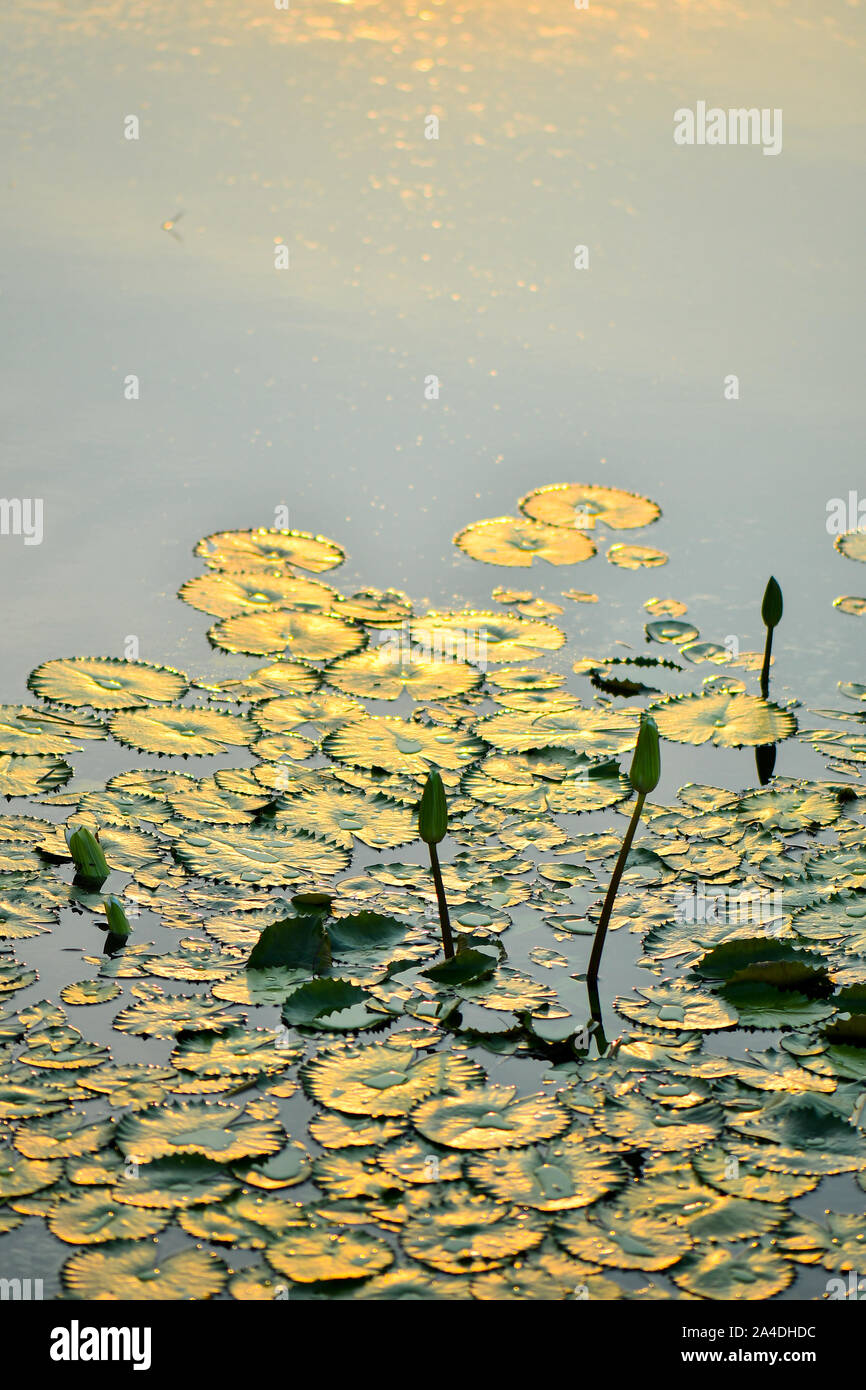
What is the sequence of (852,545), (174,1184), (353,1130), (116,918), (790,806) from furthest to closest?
1. (852,545)
2. (790,806)
3. (116,918)
4. (353,1130)
5. (174,1184)

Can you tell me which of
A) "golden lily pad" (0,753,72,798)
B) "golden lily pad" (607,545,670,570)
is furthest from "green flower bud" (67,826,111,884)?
"golden lily pad" (607,545,670,570)

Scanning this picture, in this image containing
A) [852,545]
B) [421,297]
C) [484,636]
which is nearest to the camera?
[484,636]

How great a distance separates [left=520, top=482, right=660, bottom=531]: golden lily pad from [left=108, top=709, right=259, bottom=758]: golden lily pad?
1277mm

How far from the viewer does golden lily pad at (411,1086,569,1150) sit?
194cm

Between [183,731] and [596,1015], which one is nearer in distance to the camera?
[596,1015]

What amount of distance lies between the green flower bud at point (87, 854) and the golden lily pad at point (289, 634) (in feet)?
2.89

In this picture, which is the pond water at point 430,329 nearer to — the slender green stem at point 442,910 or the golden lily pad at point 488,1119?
the golden lily pad at point 488,1119

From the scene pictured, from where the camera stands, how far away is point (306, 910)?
2.45m

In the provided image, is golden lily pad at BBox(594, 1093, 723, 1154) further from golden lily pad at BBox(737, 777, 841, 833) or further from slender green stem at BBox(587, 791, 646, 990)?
golden lily pad at BBox(737, 777, 841, 833)

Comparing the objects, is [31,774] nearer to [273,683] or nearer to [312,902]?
[273,683]

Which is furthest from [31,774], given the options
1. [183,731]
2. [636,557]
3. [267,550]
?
[636,557]

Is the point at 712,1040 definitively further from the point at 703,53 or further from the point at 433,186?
the point at 703,53

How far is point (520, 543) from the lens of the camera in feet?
12.5

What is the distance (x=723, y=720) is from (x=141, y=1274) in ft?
6.04
